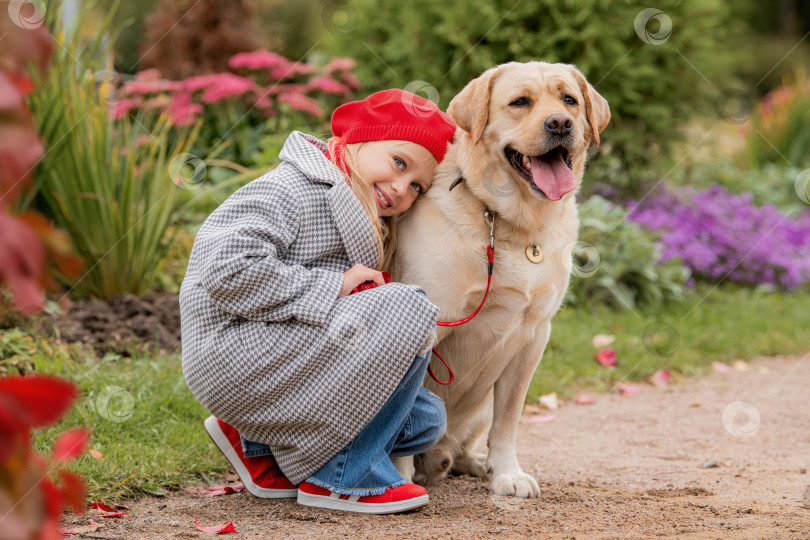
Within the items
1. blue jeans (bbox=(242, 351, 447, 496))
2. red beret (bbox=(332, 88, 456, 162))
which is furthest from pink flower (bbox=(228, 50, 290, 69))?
blue jeans (bbox=(242, 351, 447, 496))

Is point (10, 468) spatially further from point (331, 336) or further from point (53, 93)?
point (53, 93)

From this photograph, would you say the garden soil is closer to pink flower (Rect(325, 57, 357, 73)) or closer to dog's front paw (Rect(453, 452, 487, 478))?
dog's front paw (Rect(453, 452, 487, 478))

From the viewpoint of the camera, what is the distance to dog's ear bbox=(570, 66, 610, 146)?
287 cm

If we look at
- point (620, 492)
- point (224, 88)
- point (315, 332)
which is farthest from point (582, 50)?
point (315, 332)

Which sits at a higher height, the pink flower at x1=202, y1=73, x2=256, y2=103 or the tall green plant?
the pink flower at x1=202, y1=73, x2=256, y2=103

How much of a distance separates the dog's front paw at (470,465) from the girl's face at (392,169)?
3.42 feet

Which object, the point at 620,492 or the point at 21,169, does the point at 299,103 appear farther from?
the point at 21,169

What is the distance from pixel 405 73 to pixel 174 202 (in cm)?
285

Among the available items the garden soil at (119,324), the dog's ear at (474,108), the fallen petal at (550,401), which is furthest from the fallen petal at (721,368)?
the garden soil at (119,324)

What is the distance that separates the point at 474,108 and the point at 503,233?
1.47 feet

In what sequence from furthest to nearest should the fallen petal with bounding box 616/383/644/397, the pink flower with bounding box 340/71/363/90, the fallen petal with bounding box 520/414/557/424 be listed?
the pink flower with bounding box 340/71/363/90 → the fallen petal with bounding box 616/383/644/397 → the fallen petal with bounding box 520/414/557/424

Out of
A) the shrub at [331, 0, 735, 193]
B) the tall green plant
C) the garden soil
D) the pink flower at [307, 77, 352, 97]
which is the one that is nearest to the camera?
the garden soil

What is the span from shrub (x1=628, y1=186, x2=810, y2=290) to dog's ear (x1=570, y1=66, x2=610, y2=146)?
12.5 feet

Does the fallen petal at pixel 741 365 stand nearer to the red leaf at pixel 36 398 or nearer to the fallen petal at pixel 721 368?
the fallen petal at pixel 721 368
